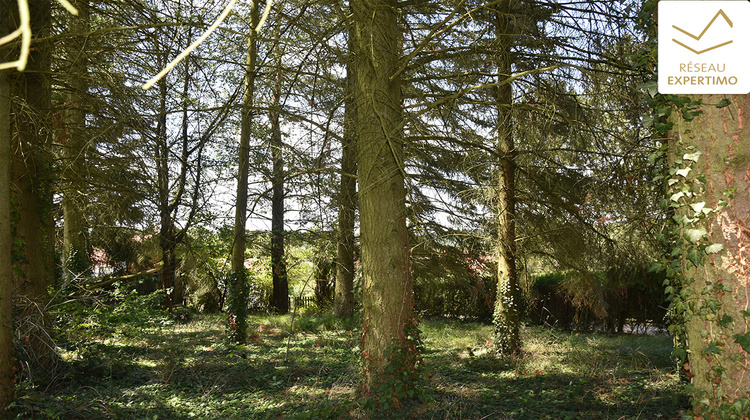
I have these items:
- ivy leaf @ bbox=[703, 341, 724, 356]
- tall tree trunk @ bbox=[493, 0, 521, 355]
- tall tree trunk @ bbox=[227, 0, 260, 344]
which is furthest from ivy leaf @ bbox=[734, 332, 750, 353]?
tall tree trunk @ bbox=[227, 0, 260, 344]

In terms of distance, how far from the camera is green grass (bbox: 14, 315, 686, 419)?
4.82m

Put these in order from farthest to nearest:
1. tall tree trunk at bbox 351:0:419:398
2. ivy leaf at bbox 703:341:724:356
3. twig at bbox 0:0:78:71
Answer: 1. tall tree trunk at bbox 351:0:419:398
2. ivy leaf at bbox 703:341:724:356
3. twig at bbox 0:0:78:71

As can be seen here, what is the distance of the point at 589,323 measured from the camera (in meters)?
12.2

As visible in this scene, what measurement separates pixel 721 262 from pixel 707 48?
134 centimetres

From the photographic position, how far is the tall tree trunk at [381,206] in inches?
193

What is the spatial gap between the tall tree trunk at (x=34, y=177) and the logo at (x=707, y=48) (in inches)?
248

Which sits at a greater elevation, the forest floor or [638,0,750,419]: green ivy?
[638,0,750,419]: green ivy

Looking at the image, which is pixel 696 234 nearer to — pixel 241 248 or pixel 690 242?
pixel 690 242

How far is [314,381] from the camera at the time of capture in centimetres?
643

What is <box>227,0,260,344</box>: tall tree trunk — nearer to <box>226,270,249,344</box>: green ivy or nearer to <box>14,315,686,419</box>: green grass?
<box>226,270,249,344</box>: green ivy

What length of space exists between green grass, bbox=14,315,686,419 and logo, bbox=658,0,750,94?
2819mm

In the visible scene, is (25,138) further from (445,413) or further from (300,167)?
(445,413)

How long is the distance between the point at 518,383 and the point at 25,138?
7033 mm

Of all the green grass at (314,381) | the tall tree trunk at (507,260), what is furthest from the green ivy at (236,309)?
the tall tree trunk at (507,260)
